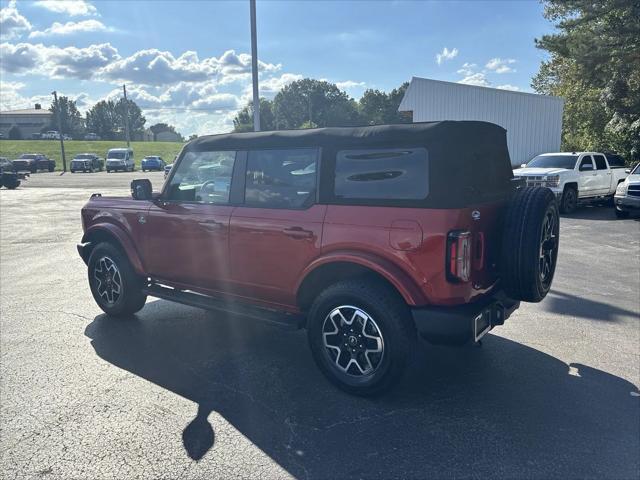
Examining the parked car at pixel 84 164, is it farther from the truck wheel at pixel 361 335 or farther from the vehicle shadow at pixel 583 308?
the truck wheel at pixel 361 335

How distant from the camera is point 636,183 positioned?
43.3 feet

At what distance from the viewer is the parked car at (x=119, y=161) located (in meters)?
45.1

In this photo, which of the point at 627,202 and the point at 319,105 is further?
the point at 319,105

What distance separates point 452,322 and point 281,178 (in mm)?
1831

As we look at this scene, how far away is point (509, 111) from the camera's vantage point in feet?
77.0

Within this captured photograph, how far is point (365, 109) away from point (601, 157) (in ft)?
299

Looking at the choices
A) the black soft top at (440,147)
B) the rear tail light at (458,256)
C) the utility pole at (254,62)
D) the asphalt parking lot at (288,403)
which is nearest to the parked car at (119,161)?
the utility pole at (254,62)

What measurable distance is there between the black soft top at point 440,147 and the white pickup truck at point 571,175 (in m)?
10.7

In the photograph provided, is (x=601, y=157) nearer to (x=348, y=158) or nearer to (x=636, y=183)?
(x=636, y=183)

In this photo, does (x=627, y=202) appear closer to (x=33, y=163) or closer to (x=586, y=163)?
(x=586, y=163)

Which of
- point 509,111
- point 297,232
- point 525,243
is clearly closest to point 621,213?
point 509,111

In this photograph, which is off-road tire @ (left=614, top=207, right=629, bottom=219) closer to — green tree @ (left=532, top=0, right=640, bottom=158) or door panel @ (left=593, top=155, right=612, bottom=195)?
door panel @ (left=593, top=155, right=612, bottom=195)

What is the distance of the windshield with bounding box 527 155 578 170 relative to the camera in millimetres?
14602

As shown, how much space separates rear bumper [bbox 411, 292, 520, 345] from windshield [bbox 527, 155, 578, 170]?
42.1 ft
